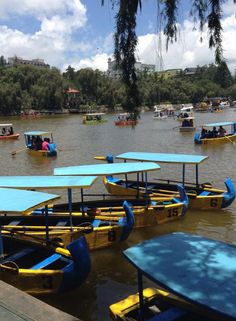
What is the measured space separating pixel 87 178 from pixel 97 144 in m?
26.5

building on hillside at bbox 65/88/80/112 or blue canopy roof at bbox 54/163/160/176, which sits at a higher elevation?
building on hillside at bbox 65/88/80/112

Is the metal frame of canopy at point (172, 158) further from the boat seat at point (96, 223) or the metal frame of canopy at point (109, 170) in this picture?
the boat seat at point (96, 223)

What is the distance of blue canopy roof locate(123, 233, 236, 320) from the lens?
15.1ft

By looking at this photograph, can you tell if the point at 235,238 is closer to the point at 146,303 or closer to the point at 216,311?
the point at 146,303

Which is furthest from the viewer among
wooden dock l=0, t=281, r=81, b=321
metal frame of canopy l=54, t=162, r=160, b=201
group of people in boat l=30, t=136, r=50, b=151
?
group of people in boat l=30, t=136, r=50, b=151

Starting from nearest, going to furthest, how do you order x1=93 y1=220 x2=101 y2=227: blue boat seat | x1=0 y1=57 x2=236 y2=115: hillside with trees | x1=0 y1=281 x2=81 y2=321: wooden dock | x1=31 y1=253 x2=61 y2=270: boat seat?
x1=0 y1=281 x2=81 y2=321: wooden dock, x1=31 y1=253 x2=61 y2=270: boat seat, x1=93 y1=220 x2=101 y2=227: blue boat seat, x1=0 y1=57 x2=236 y2=115: hillside with trees

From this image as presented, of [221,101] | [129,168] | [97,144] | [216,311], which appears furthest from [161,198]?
[221,101]

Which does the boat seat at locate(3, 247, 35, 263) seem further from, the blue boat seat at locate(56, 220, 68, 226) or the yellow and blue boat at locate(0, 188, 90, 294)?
the blue boat seat at locate(56, 220, 68, 226)

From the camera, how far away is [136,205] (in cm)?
1312

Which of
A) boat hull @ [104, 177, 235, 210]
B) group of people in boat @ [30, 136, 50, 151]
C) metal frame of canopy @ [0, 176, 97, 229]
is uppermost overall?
metal frame of canopy @ [0, 176, 97, 229]

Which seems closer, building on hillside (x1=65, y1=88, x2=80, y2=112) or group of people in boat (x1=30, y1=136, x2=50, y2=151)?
group of people in boat (x1=30, y1=136, x2=50, y2=151)

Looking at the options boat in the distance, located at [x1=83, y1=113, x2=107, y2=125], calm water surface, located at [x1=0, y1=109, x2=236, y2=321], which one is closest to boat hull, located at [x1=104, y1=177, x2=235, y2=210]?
calm water surface, located at [x1=0, y1=109, x2=236, y2=321]

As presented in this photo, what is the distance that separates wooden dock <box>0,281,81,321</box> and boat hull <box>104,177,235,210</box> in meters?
8.41

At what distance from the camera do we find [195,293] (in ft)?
15.4
